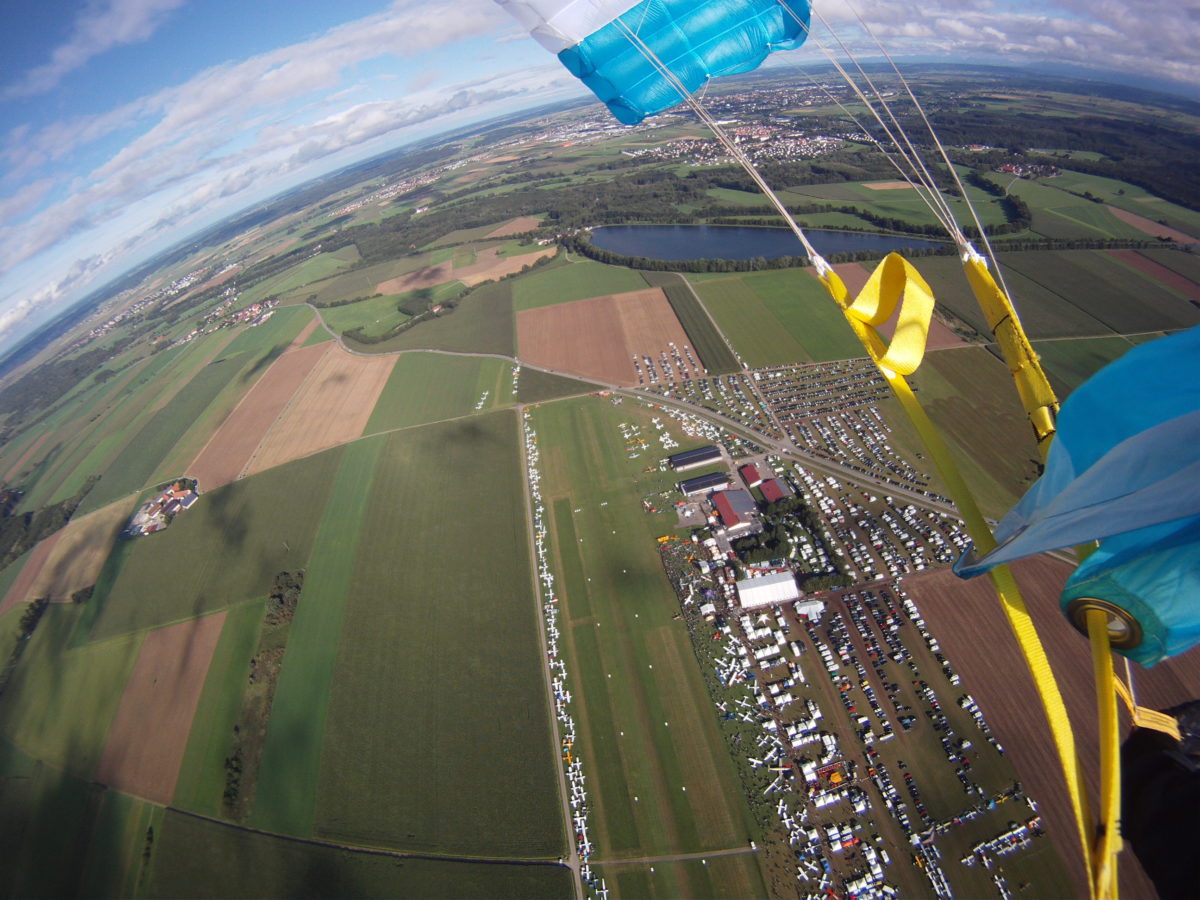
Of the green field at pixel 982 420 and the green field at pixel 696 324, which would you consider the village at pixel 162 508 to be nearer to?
the green field at pixel 696 324

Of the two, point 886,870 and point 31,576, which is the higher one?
point 31,576

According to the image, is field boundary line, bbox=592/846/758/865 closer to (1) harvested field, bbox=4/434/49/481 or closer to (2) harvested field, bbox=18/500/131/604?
(2) harvested field, bbox=18/500/131/604

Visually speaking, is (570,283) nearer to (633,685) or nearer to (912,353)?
(633,685)

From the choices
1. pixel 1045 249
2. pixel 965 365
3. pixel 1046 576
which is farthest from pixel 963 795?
pixel 1045 249

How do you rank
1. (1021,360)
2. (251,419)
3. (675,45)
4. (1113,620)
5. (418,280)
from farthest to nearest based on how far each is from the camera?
(418,280) → (251,419) → (675,45) → (1021,360) → (1113,620)

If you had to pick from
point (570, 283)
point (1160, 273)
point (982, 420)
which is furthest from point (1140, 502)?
point (1160, 273)

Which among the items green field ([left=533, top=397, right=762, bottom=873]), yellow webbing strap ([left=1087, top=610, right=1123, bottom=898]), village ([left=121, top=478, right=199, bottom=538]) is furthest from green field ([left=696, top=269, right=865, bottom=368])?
village ([left=121, top=478, right=199, bottom=538])

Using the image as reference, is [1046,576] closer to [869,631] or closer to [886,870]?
[869,631]
